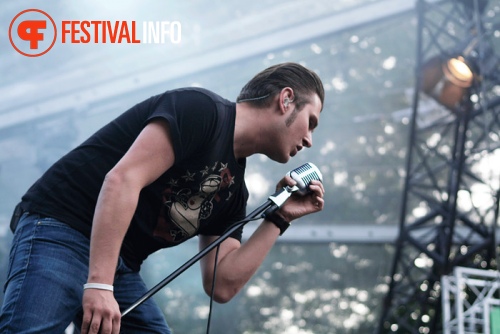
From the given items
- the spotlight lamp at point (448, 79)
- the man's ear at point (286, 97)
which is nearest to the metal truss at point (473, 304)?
the spotlight lamp at point (448, 79)

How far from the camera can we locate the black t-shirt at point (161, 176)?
1652 mm

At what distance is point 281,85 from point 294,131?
5.7 inches

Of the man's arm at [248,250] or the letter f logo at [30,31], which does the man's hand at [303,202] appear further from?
the letter f logo at [30,31]

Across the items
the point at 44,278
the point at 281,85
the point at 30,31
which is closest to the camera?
the point at 44,278

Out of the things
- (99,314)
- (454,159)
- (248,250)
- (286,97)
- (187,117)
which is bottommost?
(99,314)

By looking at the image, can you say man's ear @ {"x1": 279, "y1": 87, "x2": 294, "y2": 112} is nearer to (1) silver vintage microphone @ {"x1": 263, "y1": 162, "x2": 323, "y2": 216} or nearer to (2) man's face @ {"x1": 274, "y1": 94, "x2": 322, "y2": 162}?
(2) man's face @ {"x1": 274, "y1": 94, "x2": 322, "y2": 162}

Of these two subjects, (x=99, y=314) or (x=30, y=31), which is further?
(x=30, y=31)

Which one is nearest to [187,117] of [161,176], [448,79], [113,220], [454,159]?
[161,176]

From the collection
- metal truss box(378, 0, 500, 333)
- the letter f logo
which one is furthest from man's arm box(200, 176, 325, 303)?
the letter f logo

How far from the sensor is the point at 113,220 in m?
1.46

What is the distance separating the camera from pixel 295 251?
9492 mm

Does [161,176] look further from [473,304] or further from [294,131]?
[473,304]

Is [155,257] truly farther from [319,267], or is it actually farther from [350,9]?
[350,9]

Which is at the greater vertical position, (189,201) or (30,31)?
(30,31)
